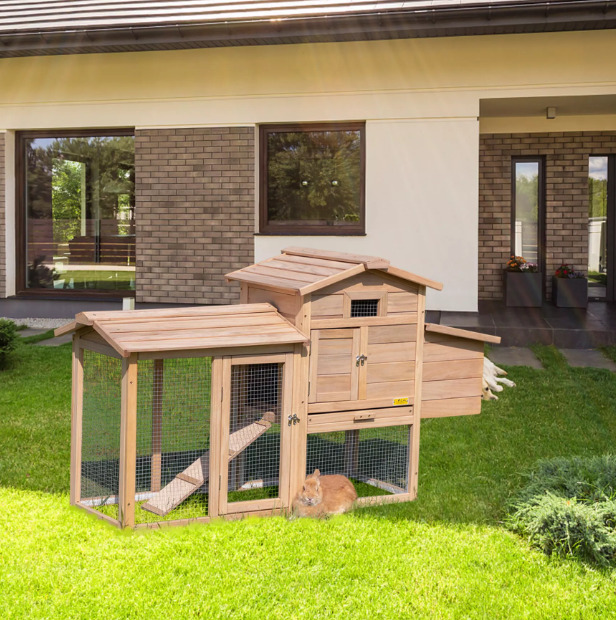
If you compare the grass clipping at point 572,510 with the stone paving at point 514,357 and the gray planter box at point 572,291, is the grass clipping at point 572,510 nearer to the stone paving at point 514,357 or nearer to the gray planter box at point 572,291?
the stone paving at point 514,357

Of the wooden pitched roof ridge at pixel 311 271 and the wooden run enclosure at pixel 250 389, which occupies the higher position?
the wooden pitched roof ridge at pixel 311 271

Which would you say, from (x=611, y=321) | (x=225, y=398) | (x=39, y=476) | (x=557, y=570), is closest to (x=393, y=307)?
(x=225, y=398)

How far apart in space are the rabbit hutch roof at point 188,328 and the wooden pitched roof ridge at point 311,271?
0.24 m

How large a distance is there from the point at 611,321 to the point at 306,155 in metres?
4.77

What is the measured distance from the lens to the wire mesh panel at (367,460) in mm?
4617

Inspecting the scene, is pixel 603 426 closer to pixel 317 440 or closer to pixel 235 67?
pixel 317 440

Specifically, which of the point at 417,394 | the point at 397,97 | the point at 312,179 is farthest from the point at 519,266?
the point at 417,394

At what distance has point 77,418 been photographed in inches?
164

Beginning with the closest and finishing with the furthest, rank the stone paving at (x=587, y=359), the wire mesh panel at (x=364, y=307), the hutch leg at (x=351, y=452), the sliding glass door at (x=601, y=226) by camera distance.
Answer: the wire mesh panel at (x=364, y=307), the hutch leg at (x=351, y=452), the stone paving at (x=587, y=359), the sliding glass door at (x=601, y=226)

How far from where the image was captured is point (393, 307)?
427cm

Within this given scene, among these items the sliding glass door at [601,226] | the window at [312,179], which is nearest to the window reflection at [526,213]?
the sliding glass door at [601,226]

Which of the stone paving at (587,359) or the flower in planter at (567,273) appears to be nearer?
the stone paving at (587,359)

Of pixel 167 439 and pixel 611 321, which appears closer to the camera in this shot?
pixel 167 439

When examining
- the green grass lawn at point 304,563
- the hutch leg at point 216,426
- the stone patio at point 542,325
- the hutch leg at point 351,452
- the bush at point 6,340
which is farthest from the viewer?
the stone patio at point 542,325
